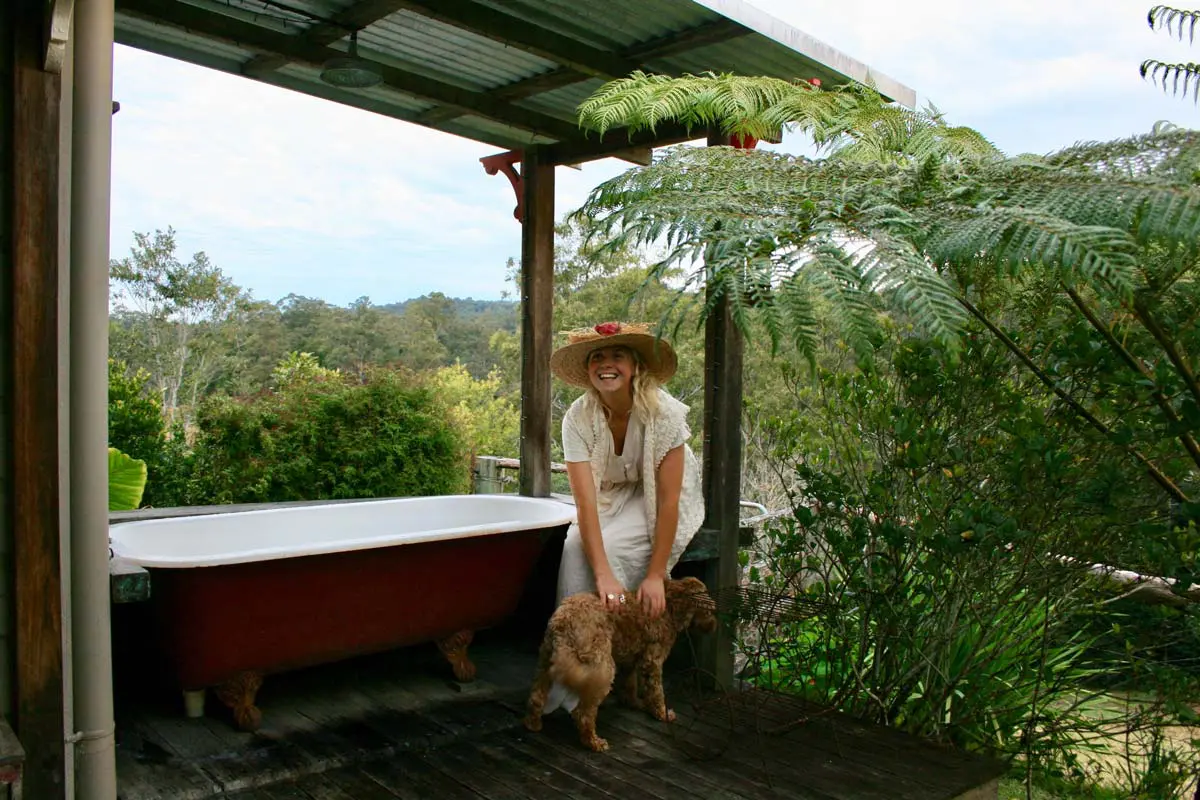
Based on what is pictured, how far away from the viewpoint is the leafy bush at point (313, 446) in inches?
237

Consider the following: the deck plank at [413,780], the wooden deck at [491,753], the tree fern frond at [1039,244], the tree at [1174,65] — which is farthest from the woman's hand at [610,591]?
the tree at [1174,65]

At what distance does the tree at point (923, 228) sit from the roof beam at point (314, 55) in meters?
1.28

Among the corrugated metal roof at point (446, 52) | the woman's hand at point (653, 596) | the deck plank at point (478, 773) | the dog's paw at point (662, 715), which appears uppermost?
the corrugated metal roof at point (446, 52)

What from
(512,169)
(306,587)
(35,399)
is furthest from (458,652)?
(512,169)

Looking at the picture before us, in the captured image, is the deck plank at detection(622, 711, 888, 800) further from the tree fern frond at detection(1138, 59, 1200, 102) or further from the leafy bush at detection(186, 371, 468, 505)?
the leafy bush at detection(186, 371, 468, 505)

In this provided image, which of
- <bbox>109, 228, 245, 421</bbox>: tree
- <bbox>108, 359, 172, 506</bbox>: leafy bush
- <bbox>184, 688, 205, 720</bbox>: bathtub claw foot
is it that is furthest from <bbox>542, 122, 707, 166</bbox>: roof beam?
<bbox>109, 228, 245, 421</bbox>: tree

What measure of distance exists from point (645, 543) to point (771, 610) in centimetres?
50

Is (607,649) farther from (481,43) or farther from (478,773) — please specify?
(481,43)

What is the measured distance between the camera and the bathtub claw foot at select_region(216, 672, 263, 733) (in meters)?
2.97

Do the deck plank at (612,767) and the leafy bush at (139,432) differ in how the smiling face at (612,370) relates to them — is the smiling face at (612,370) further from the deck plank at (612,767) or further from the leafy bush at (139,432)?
the leafy bush at (139,432)

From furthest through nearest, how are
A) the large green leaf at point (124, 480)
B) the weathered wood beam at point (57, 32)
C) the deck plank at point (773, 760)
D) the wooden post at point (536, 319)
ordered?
the large green leaf at point (124, 480), the wooden post at point (536, 319), the deck plank at point (773, 760), the weathered wood beam at point (57, 32)

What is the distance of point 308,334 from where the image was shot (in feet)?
52.5

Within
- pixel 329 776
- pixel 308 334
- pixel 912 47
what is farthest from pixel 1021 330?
pixel 912 47

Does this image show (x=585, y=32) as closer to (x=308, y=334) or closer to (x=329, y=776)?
(x=329, y=776)
